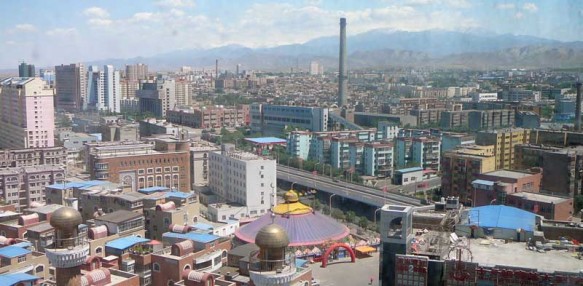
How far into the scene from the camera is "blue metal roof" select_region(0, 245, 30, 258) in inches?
224

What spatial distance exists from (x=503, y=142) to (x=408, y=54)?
33862 mm

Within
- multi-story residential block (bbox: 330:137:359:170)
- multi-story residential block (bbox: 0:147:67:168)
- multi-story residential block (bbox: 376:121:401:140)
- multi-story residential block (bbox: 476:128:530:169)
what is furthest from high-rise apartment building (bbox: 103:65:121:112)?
multi-story residential block (bbox: 476:128:530:169)

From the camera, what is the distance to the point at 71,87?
26.3m

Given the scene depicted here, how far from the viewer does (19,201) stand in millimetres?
10430

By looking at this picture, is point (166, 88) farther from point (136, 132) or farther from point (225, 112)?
point (136, 132)

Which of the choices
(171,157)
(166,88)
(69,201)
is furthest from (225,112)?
(69,201)

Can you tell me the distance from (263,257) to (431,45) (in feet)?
126

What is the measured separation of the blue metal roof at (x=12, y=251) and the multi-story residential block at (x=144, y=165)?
5.07 m

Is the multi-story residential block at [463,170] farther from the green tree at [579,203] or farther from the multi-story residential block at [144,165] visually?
the multi-story residential block at [144,165]

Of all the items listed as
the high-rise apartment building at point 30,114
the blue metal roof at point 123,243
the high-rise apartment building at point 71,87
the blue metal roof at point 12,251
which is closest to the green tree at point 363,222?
the blue metal roof at point 123,243

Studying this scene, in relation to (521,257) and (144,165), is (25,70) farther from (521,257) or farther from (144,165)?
(521,257)

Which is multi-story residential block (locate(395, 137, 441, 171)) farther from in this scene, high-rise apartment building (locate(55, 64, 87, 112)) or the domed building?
high-rise apartment building (locate(55, 64, 87, 112))

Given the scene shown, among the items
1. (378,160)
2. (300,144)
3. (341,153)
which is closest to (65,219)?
(378,160)

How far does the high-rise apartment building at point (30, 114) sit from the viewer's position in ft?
48.0
